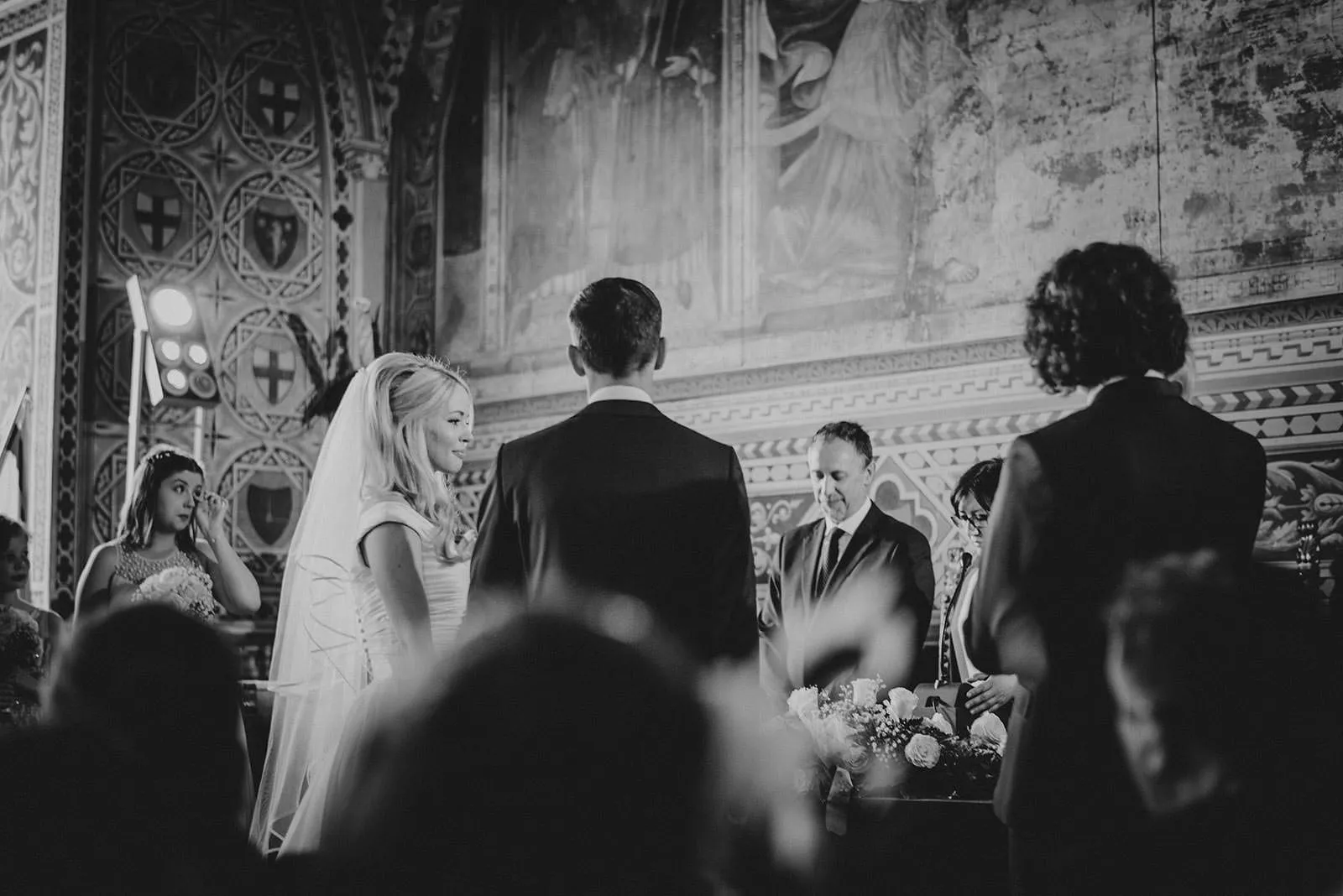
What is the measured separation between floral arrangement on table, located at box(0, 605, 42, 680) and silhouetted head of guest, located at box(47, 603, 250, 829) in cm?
538

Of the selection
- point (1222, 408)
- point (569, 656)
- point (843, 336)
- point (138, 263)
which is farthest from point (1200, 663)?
point (138, 263)

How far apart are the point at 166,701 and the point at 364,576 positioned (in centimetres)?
308

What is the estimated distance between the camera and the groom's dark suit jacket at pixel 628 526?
11.2 ft

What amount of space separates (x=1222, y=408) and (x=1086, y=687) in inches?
190

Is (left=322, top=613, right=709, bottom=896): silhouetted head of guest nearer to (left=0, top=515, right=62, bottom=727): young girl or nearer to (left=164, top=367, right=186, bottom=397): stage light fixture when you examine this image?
(left=0, top=515, right=62, bottom=727): young girl

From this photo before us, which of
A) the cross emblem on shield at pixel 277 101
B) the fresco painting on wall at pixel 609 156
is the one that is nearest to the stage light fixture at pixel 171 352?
the cross emblem on shield at pixel 277 101

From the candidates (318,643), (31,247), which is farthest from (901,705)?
(31,247)

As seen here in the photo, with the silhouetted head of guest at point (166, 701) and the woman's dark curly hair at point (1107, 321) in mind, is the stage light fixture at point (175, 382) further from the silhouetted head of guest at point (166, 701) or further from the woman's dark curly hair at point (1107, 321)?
the silhouetted head of guest at point (166, 701)

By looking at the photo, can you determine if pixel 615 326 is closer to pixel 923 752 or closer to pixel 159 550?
pixel 923 752

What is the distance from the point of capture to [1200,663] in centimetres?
152

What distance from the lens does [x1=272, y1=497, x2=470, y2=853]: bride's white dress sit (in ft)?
13.1

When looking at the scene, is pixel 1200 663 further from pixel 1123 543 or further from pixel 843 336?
pixel 843 336

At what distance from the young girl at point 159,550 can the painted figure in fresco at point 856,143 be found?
11.6 ft

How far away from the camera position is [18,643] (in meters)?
6.08
